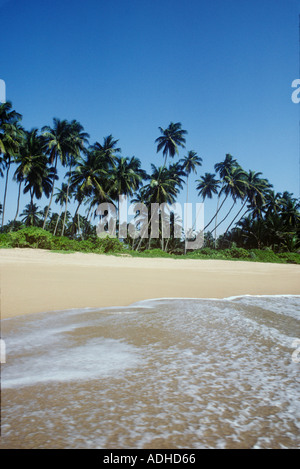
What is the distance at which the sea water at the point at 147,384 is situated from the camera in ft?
4.54

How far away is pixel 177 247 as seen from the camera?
41875mm

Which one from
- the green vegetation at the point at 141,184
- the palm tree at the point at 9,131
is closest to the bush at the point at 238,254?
the green vegetation at the point at 141,184

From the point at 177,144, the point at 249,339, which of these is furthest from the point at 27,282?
the point at 177,144

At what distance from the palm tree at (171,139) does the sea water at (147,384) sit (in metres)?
35.3

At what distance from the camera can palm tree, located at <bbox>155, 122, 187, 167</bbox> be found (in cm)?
3688

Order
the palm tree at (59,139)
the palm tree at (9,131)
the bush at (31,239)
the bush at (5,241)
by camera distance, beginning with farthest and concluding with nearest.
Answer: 1. the palm tree at (59,139)
2. the palm tree at (9,131)
3. the bush at (31,239)
4. the bush at (5,241)

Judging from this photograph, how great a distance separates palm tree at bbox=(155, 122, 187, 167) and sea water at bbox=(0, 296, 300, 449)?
35.3m

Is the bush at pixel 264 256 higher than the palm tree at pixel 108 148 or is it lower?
lower

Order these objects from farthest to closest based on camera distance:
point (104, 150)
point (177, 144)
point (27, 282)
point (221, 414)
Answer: point (177, 144) < point (104, 150) < point (27, 282) < point (221, 414)

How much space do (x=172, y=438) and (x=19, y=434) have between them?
0.76m

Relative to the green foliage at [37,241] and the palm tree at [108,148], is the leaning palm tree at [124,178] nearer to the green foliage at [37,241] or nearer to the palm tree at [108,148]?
the palm tree at [108,148]

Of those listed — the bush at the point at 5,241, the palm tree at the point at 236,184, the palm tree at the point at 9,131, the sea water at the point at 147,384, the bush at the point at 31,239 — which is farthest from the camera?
the palm tree at the point at 236,184

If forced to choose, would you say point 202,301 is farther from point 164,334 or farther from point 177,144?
point 177,144

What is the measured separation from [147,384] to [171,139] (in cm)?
3773
